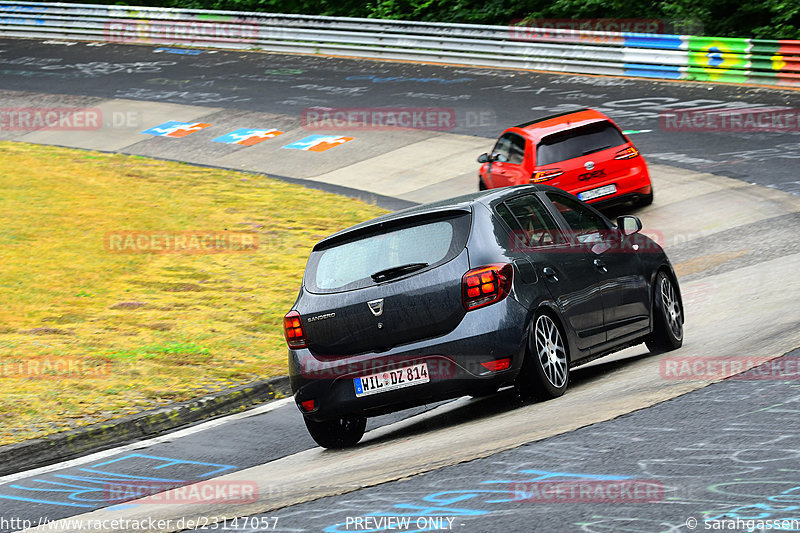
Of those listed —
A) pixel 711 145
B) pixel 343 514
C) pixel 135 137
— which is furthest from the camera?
pixel 135 137

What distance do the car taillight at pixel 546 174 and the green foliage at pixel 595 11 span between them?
Answer: 15.6m

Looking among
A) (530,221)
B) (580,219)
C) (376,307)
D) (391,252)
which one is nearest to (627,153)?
(580,219)

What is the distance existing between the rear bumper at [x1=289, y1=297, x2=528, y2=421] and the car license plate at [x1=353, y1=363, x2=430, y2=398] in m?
0.03

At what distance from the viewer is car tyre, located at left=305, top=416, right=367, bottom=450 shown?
26.9ft

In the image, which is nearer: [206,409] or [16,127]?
[206,409]

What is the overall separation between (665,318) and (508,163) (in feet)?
28.8

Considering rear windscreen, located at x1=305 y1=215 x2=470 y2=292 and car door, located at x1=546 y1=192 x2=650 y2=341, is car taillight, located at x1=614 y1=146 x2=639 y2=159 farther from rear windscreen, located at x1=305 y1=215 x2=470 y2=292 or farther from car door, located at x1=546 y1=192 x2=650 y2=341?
rear windscreen, located at x1=305 y1=215 x2=470 y2=292

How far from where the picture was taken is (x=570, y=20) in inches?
1395

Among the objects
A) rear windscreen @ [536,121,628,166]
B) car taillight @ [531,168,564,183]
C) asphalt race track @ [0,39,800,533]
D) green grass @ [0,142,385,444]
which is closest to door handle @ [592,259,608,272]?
asphalt race track @ [0,39,800,533]

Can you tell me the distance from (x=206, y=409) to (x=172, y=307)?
4.02m

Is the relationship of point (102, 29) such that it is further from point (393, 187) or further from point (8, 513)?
point (8, 513)

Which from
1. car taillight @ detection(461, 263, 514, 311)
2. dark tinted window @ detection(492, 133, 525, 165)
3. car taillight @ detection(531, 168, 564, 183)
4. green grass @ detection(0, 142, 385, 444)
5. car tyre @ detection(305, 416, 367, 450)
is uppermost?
car taillight @ detection(461, 263, 514, 311)

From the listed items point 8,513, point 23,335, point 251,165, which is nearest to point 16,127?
point 251,165

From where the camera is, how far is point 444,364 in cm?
768
